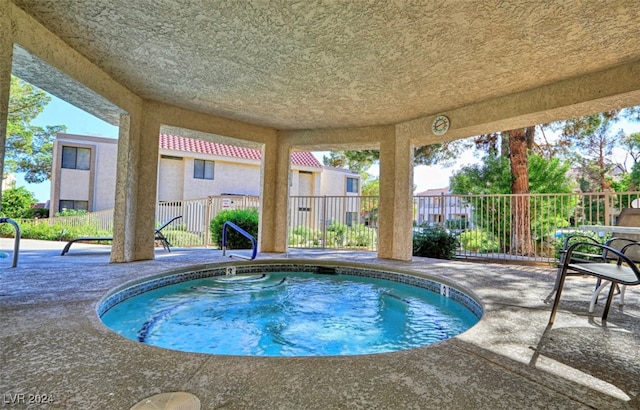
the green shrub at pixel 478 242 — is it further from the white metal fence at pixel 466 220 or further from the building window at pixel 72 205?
the building window at pixel 72 205

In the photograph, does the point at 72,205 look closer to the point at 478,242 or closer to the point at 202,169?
the point at 202,169

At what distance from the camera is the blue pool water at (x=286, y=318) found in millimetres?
2836

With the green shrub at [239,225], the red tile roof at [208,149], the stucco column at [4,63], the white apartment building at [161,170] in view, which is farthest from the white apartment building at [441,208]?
the stucco column at [4,63]

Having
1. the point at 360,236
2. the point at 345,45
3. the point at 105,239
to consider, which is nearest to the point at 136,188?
the point at 105,239

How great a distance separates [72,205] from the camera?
1333 cm

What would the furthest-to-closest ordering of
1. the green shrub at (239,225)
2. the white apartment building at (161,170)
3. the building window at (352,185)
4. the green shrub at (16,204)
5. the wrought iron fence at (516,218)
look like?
the building window at (352,185), the white apartment building at (161,170), the green shrub at (16,204), the green shrub at (239,225), the wrought iron fence at (516,218)

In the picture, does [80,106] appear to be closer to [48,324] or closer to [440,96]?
→ [48,324]

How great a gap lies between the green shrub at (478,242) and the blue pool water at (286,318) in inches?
129

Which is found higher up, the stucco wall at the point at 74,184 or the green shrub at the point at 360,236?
the stucco wall at the point at 74,184

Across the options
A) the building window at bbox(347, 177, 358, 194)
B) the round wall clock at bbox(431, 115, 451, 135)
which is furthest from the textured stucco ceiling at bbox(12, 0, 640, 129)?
the building window at bbox(347, 177, 358, 194)

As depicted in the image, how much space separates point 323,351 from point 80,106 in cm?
494

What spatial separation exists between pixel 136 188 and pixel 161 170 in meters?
8.70

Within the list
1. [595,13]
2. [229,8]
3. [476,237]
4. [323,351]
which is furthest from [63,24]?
[476,237]

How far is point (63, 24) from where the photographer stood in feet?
10.1
